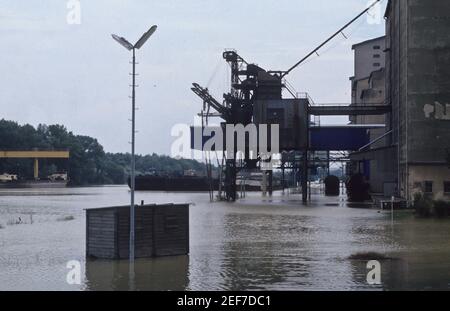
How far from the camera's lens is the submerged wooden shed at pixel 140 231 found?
22.2 metres

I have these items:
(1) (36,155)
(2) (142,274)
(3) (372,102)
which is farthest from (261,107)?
(1) (36,155)

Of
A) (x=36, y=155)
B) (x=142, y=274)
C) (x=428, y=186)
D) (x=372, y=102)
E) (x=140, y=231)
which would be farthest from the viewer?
(x=36, y=155)

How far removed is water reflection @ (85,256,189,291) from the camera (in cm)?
1784

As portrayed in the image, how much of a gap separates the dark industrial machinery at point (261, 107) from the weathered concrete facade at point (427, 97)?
1315cm

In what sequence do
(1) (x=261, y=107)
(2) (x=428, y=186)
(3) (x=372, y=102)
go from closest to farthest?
(2) (x=428, y=186) → (1) (x=261, y=107) → (3) (x=372, y=102)

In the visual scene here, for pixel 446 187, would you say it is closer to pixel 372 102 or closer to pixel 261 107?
pixel 261 107

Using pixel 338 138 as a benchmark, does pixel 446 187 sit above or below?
below

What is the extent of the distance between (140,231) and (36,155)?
500 ft

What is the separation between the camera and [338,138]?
266 feet

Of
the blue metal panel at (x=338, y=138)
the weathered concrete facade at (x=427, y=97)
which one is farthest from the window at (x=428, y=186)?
the blue metal panel at (x=338, y=138)

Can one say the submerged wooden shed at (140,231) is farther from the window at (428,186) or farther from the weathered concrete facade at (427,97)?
the window at (428,186)

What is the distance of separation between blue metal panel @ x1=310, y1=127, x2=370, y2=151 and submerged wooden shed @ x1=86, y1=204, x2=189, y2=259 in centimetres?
5696

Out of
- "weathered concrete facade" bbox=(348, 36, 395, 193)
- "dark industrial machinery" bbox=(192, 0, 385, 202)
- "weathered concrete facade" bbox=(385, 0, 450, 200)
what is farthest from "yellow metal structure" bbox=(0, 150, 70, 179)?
"weathered concrete facade" bbox=(385, 0, 450, 200)
